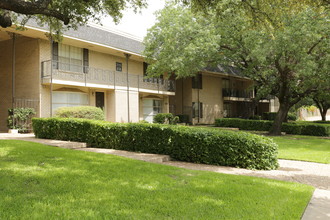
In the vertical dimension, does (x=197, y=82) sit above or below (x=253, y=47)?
below

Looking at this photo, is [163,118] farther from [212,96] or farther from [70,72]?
[212,96]

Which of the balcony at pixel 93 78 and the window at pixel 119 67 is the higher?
the window at pixel 119 67

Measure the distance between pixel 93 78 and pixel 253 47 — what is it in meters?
10.6

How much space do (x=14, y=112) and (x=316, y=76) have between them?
17923 millimetres

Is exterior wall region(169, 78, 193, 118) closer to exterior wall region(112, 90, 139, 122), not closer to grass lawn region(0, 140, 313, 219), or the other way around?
exterior wall region(112, 90, 139, 122)

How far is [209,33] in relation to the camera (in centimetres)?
1623

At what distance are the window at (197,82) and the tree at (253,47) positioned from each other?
8.50m

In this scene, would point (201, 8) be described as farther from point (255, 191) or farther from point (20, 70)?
point (20, 70)

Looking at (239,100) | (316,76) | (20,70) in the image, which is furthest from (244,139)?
(239,100)

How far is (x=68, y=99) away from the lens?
17.9 m

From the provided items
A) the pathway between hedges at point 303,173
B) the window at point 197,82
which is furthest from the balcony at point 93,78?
the pathway between hedges at point 303,173

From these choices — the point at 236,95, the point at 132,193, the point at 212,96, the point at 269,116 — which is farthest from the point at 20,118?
the point at 269,116

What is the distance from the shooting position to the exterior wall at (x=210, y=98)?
2916cm

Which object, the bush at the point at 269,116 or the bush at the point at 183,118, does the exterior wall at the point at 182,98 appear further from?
the bush at the point at 269,116
